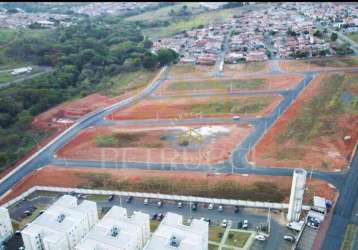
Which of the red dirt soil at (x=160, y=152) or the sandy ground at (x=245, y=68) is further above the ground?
the sandy ground at (x=245, y=68)

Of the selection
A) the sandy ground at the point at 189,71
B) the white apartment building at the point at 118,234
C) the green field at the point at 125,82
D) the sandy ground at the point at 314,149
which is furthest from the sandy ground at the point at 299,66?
the white apartment building at the point at 118,234

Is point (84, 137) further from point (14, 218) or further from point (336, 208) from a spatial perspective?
point (336, 208)

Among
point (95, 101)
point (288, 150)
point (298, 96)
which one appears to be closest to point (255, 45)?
point (298, 96)

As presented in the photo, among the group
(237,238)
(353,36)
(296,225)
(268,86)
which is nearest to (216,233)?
(237,238)

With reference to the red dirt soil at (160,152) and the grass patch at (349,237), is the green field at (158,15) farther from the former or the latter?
the grass patch at (349,237)

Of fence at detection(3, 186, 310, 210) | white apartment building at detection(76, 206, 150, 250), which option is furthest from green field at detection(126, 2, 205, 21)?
white apartment building at detection(76, 206, 150, 250)

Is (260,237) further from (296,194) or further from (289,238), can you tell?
(296,194)
